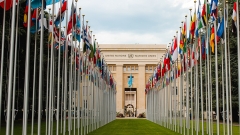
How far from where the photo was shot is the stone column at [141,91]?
93350mm

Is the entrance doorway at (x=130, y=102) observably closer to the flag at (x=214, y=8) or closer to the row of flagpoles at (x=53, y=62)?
the row of flagpoles at (x=53, y=62)

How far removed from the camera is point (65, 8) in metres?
20.2

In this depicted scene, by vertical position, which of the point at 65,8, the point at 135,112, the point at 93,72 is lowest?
the point at 135,112

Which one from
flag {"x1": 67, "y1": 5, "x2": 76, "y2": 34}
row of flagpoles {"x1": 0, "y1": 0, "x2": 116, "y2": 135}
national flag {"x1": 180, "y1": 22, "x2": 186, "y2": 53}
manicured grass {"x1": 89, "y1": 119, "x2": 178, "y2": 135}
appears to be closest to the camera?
row of flagpoles {"x1": 0, "y1": 0, "x2": 116, "y2": 135}

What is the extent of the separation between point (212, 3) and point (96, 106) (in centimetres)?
2438

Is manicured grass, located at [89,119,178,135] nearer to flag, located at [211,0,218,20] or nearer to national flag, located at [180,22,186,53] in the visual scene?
national flag, located at [180,22,186,53]

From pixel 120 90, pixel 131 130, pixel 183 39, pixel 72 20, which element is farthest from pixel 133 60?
pixel 72 20

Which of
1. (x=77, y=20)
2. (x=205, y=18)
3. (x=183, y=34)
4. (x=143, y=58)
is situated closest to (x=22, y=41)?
(x=77, y=20)

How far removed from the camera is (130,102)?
325ft

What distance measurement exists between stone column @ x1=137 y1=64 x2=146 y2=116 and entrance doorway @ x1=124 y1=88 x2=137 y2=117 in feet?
7.37

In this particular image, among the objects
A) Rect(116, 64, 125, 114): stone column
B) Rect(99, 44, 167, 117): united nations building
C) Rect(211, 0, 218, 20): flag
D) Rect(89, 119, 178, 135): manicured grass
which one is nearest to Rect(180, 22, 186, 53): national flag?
Rect(211, 0, 218, 20): flag

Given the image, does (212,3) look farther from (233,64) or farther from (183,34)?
(233,64)

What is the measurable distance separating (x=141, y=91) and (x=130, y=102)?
5.91 metres

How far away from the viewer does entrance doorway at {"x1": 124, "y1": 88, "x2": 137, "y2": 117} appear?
94.4 meters
